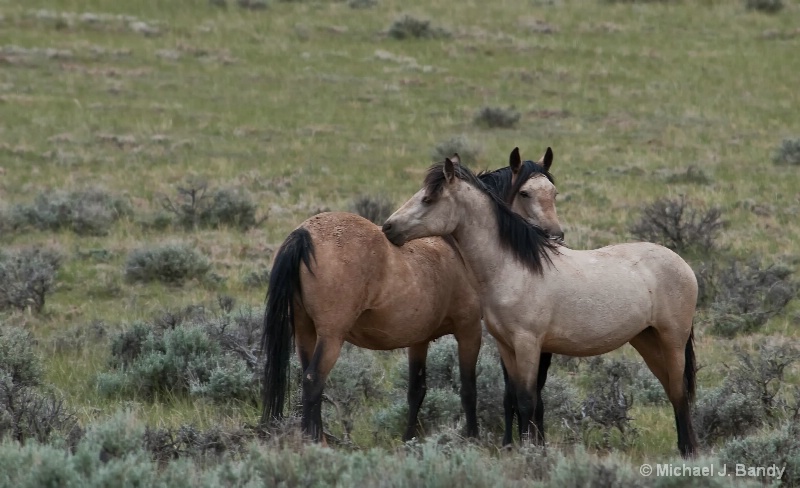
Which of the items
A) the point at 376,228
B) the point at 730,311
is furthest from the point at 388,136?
the point at 376,228

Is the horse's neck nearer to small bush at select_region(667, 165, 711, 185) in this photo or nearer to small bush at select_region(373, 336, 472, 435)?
small bush at select_region(373, 336, 472, 435)

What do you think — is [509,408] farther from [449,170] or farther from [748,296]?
[748,296]

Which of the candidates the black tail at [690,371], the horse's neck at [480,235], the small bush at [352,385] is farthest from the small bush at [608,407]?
the small bush at [352,385]

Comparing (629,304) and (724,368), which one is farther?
(724,368)

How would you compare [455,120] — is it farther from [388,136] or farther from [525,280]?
[525,280]

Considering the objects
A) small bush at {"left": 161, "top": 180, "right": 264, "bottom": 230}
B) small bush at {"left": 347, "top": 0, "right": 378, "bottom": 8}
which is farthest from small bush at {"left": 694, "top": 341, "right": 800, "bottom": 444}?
small bush at {"left": 347, "top": 0, "right": 378, "bottom": 8}

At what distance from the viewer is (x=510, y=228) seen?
281 inches

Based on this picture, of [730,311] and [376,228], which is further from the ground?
Result: [376,228]

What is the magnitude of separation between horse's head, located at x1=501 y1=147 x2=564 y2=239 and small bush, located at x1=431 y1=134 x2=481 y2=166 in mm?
10813

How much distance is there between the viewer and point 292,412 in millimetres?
7961

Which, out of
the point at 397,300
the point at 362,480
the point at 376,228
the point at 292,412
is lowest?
the point at 292,412

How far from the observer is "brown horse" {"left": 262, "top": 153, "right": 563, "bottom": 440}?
6.98 metres

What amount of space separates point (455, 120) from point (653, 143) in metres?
3.82

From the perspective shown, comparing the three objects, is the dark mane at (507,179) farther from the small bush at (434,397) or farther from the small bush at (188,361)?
the small bush at (188,361)
